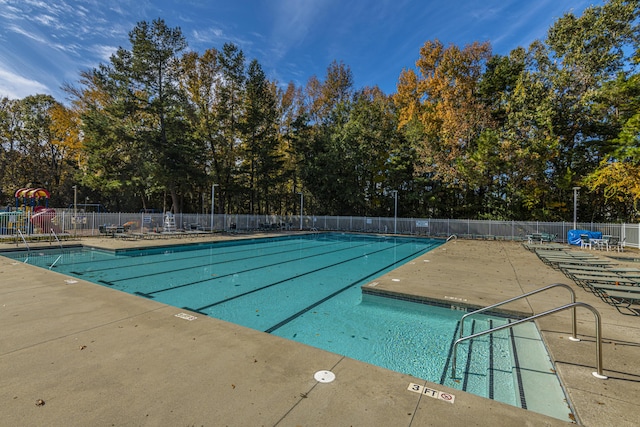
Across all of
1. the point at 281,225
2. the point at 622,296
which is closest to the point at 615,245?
the point at 622,296

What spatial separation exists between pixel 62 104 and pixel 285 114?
2007 centimetres

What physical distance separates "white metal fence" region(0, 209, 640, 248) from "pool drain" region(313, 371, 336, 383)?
14.6 metres

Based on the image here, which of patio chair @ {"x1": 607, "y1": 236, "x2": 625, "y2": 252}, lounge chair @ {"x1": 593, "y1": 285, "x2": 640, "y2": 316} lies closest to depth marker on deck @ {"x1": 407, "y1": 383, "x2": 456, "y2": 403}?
lounge chair @ {"x1": 593, "y1": 285, "x2": 640, "y2": 316}

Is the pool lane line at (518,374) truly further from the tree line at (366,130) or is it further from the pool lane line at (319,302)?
the tree line at (366,130)

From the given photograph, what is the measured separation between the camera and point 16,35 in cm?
1168

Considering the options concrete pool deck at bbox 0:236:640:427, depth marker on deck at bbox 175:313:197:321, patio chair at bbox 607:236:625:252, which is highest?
patio chair at bbox 607:236:625:252

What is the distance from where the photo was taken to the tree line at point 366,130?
18.1m

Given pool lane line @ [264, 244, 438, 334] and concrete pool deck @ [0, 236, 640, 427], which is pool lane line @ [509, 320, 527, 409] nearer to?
concrete pool deck @ [0, 236, 640, 427]

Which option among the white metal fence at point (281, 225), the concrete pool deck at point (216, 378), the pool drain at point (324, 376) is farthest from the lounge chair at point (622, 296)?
the white metal fence at point (281, 225)

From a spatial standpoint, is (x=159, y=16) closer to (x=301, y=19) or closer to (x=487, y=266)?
(x=301, y=19)

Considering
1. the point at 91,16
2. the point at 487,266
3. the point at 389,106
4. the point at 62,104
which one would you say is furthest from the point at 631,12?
the point at 62,104

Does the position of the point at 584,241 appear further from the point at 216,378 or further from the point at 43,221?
the point at 43,221

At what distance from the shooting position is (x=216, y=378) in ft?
7.79

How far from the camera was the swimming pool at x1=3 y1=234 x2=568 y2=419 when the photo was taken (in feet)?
11.0
